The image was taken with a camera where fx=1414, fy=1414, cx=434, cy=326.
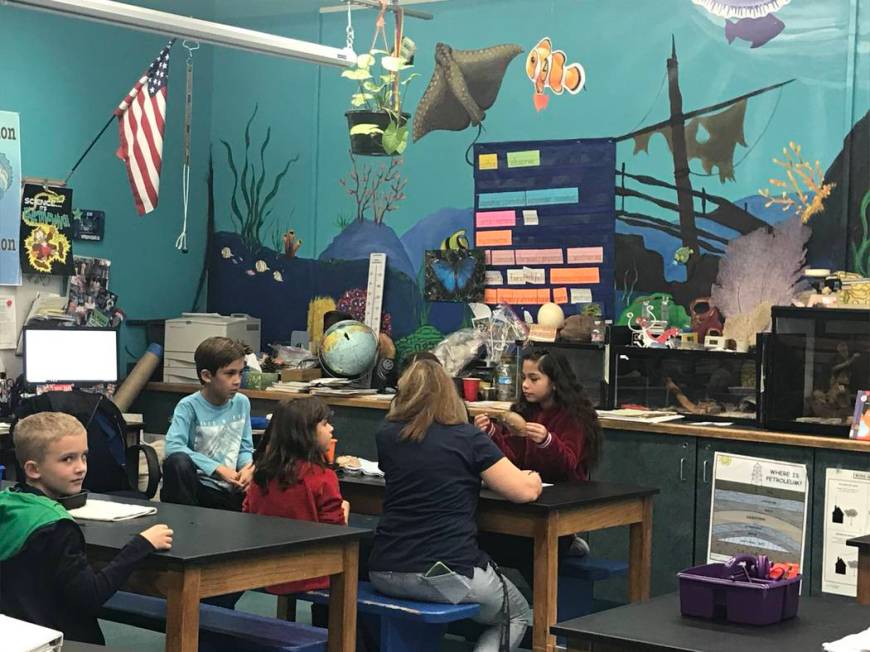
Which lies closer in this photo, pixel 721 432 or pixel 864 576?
pixel 864 576

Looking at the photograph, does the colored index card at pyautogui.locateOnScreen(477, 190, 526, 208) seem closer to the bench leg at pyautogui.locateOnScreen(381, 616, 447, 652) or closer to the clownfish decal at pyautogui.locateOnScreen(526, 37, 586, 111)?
the clownfish decal at pyautogui.locateOnScreen(526, 37, 586, 111)

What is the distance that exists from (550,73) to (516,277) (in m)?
1.15

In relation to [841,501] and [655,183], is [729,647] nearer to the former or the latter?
[841,501]

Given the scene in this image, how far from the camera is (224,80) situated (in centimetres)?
924

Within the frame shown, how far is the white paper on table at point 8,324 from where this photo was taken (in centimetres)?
781

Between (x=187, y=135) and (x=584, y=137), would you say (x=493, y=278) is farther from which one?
(x=187, y=135)

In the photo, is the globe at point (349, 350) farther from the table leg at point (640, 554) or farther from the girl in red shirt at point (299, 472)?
the girl in red shirt at point (299, 472)

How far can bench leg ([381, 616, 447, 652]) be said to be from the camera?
195 inches

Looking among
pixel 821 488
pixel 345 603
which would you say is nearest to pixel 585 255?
pixel 821 488

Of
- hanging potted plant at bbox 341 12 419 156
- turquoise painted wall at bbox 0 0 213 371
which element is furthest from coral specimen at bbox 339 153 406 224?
turquoise painted wall at bbox 0 0 213 371

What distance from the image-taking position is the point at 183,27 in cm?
645

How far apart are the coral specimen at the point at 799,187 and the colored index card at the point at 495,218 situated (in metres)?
1.50

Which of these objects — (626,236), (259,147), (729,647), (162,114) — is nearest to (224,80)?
(259,147)

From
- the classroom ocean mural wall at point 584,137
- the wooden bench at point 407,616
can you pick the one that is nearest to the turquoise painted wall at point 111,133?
the classroom ocean mural wall at point 584,137
